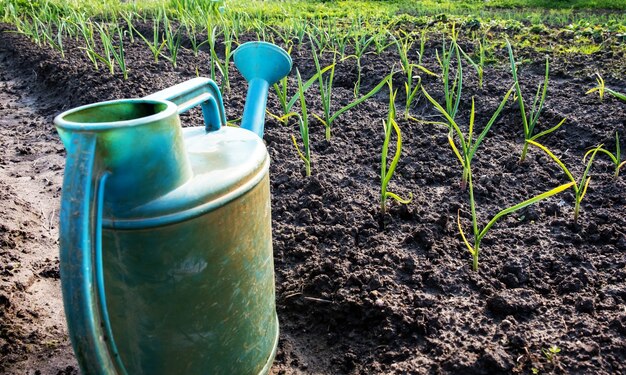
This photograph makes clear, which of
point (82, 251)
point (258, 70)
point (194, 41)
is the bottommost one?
point (194, 41)

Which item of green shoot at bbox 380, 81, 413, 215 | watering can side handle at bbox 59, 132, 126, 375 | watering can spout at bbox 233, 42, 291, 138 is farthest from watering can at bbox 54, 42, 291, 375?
green shoot at bbox 380, 81, 413, 215

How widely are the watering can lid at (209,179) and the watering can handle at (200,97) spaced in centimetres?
3

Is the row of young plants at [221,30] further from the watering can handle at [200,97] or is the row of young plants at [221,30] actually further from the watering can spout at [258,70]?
the watering can handle at [200,97]

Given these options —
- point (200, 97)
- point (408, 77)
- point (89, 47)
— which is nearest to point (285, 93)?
point (408, 77)

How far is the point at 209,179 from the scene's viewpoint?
962 mm

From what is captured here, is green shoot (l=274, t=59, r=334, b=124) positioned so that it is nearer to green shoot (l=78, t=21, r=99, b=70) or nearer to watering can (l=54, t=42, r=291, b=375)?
watering can (l=54, t=42, r=291, b=375)

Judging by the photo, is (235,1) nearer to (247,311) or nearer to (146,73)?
(146,73)

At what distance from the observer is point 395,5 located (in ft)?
20.3

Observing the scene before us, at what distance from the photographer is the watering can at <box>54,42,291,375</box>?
0.79 metres

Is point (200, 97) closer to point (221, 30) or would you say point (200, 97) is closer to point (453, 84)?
point (453, 84)

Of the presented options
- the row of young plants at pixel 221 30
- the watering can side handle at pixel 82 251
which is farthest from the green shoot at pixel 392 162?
the row of young plants at pixel 221 30

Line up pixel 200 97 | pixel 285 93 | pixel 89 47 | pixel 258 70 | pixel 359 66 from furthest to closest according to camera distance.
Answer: pixel 89 47 < pixel 359 66 < pixel 285 93 < pixel 258 70 < pixel 200 97

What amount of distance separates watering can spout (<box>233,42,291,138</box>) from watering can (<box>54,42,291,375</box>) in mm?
145

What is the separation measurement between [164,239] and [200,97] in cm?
35
